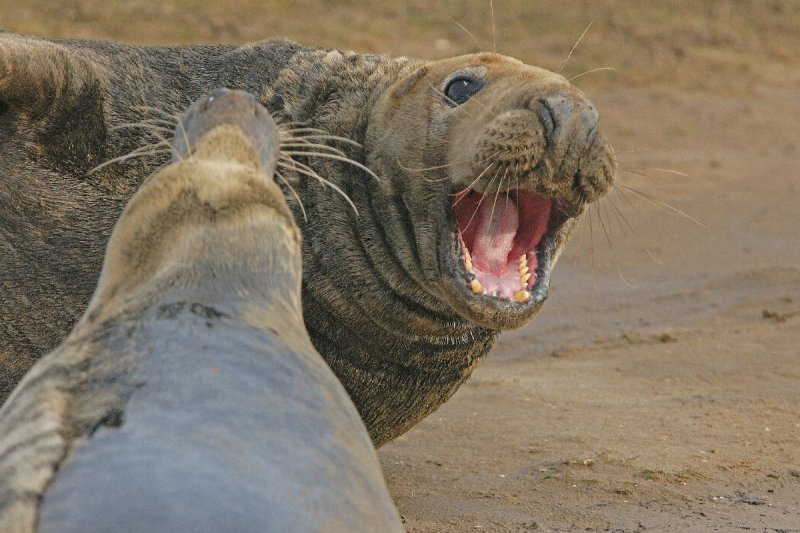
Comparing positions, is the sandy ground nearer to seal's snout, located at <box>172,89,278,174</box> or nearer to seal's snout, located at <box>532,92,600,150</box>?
seal's snout, located at <box>532,92,600,150</box>

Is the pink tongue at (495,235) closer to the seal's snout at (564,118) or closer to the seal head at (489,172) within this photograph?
the seal head at (489,172)

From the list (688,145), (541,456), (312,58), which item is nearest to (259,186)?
(312,58)

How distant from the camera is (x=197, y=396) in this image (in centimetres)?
296

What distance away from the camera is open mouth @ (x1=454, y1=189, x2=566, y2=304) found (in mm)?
5414

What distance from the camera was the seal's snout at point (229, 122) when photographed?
12.1ft

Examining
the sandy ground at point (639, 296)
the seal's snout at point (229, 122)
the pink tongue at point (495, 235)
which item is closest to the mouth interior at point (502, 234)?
the pink tongue at point (495, 235)

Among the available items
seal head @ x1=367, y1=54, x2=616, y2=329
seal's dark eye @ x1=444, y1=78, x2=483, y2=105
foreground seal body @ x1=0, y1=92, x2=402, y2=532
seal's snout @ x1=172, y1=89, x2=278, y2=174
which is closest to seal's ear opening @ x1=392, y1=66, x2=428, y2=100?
seal head @ x1=367, y1=54, x2=616, y2=329

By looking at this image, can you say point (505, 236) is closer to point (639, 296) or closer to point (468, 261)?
point (468, 261)

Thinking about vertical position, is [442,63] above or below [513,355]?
above

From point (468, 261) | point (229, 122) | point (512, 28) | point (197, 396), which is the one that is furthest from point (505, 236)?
point (512, 28)

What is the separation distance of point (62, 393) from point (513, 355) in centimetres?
540

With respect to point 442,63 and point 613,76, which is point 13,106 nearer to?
point 442,63

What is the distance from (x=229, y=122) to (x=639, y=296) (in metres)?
6.00

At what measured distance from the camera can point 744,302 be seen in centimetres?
906
